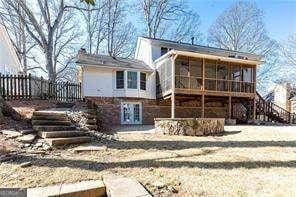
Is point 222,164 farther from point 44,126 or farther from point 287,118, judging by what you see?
point 287,118

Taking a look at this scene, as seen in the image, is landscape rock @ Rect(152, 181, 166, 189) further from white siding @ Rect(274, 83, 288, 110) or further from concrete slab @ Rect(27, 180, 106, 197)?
white siding @ Rect(274, 83, 288, 110)

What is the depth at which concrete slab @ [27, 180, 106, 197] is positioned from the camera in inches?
180

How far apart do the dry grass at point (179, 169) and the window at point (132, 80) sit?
40.0ft

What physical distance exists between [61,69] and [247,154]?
2801cm

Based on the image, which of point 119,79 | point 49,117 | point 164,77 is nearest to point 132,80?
point 119,79

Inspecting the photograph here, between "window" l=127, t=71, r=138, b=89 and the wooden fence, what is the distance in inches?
127

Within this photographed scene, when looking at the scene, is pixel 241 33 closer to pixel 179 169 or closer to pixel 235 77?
pixel 235 77

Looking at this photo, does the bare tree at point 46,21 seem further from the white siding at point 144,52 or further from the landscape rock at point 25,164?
the landscape rock at point 25,164

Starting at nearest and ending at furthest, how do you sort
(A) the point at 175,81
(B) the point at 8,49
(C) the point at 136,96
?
(A) the point at 175,81 < (C) the point at 136,96 < (B) the point at 8,49

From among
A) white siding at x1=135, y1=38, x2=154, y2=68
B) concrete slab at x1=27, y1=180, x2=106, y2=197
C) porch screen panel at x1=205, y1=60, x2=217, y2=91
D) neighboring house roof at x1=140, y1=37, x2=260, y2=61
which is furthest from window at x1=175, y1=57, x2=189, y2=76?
concrete slab at x1=27, y1=180, x2=106, y2=197

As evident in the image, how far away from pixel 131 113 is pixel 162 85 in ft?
9.09

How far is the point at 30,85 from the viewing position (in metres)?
17.2

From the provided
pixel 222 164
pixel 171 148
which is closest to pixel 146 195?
pixel 222 164

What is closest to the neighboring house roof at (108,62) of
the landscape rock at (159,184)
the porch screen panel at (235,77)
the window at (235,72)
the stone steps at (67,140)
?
the porch screen panel at (235,77)
